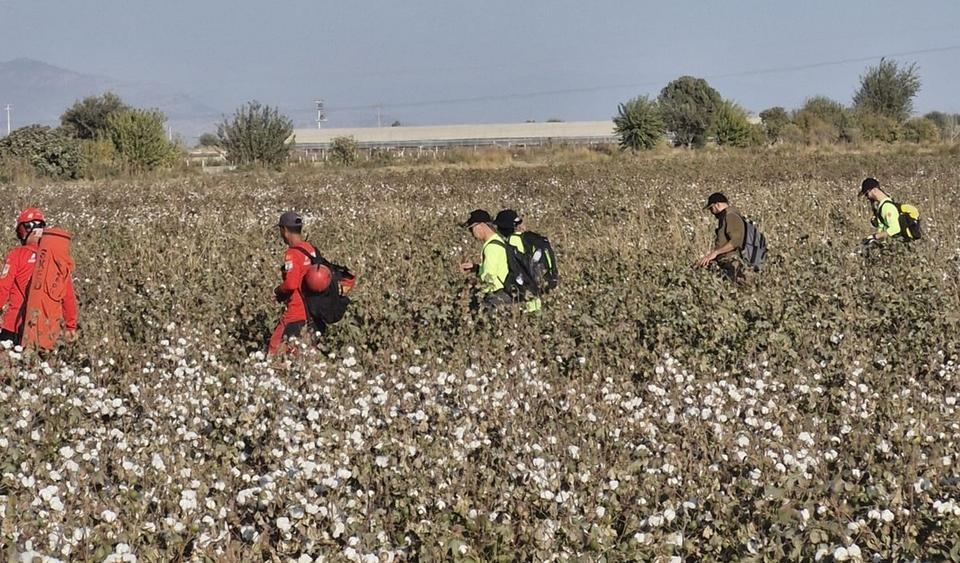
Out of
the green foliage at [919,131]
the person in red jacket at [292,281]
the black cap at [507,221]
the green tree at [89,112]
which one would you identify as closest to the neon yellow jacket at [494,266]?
the black cap at [507,221]

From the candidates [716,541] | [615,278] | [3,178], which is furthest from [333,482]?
[3,178]

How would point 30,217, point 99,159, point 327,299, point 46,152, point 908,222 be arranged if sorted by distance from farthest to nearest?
point 99,159 → point 46,152 → point 908,222 → point 327,299 → point 30,217

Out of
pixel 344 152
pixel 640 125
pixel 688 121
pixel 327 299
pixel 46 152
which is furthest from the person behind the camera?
pixel 688 121

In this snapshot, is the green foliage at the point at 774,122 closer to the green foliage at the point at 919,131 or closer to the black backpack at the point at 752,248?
the green foliage at the point at 919,131

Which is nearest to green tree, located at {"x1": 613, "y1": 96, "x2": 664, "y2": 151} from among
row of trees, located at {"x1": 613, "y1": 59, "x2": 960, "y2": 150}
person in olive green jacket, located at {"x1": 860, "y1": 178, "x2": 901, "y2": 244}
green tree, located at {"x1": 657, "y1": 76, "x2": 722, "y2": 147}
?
row of trees, located at {"x1": 613, "y1": 59, "x2": 960, "y2": 150}

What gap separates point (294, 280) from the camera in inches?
324

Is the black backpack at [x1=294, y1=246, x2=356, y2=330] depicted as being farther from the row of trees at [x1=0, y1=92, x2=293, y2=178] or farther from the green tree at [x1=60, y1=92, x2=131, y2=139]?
the green tree at [x1=60, y1=92, x2=131, y2=139]

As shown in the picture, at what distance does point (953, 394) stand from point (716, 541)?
304cm

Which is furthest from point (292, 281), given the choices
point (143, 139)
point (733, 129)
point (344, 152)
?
point (733, 129)

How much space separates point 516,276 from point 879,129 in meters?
62.9

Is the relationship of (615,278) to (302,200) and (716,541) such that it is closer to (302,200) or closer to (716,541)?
(716,541)

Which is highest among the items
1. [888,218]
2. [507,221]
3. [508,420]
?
[507,221]

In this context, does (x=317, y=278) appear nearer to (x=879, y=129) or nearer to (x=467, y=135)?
(x=879, y=129)

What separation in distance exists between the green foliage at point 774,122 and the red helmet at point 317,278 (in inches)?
2488
